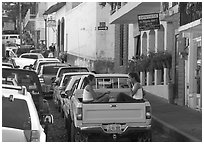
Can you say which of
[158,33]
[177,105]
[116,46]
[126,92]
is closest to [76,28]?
[116,46]

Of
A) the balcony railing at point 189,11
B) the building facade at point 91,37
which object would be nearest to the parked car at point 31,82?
the balcony railing at point 189,11

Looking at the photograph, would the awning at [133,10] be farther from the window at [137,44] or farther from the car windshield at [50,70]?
the car windshield at [50,70]

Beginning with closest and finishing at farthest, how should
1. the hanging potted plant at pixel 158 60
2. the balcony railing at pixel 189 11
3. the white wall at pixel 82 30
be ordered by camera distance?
the balcony railing at pixel 189 11, the hanging potted plant at pixel 158 60, the white wall at pixel 82 30

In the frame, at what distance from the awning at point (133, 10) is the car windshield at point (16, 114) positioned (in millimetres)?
13278

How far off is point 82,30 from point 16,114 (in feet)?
106

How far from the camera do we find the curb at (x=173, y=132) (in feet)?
39.4

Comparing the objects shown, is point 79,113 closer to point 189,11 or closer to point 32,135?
point 32,135

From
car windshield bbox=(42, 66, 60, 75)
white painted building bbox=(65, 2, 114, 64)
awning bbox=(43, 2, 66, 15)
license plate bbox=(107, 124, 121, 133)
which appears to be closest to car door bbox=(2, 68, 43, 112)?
license plate bbox=(107, 124, 121, 133)

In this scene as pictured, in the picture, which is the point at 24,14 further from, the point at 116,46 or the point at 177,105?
the point at 177,105

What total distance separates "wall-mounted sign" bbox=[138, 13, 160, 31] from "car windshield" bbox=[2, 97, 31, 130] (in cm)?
1531

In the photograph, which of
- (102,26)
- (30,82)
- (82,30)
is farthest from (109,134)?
(82,30)

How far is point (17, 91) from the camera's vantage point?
7613 millimetres

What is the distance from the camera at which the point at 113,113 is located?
408 inches

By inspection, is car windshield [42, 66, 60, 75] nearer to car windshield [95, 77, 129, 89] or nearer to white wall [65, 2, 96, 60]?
car windshield [95, 77, 129, 89]
